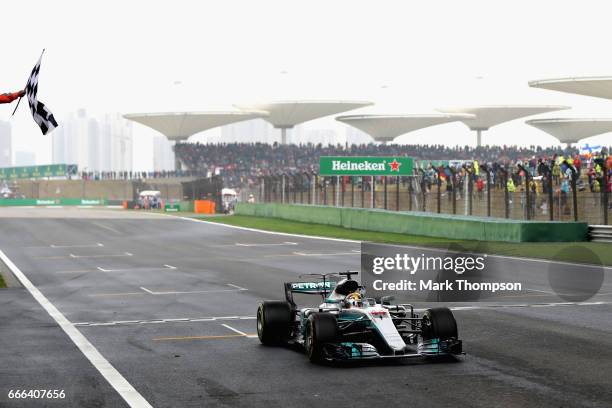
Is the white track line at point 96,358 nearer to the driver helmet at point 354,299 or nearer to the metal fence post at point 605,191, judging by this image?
the driver helmet at point 354,299

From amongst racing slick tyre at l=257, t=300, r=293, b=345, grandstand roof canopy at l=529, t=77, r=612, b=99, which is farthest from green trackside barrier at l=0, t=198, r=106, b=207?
racing slick tyre at l=257, t=300, r=293, b=345

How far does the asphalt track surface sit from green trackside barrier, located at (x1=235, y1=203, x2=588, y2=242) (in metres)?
7.16

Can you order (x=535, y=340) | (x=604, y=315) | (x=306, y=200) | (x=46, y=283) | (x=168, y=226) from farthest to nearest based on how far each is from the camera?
(x=306, y=200), (x=168, y=226), (x=46, y=283), (x=604, y=315), (x=535, y=340)

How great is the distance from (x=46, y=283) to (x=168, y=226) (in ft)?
95.3

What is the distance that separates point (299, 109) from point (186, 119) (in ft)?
46.2

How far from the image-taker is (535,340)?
14648mm

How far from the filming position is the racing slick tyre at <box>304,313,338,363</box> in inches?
499

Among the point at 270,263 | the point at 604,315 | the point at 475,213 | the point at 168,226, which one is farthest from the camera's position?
the point at 168,226

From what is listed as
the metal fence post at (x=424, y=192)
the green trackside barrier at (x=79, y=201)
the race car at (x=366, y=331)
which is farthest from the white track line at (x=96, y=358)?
the green trackside barrier at (x=79, y=201)

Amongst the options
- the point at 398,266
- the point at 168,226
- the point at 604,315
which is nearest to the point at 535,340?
the point at 398,266

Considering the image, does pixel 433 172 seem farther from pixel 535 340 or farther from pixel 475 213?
pixel 535 340

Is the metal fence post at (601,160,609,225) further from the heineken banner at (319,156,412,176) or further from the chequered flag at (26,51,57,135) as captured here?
the chequered flag at (26,51,57,135)

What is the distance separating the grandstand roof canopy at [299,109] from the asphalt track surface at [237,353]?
101961 millimetres

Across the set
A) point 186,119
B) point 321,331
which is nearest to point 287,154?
point 186,119
